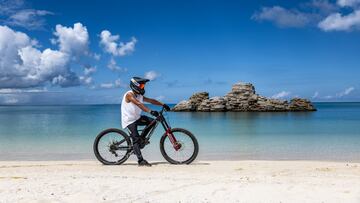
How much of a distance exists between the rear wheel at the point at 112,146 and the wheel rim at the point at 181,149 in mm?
1058

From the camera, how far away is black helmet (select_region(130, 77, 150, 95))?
9.80m

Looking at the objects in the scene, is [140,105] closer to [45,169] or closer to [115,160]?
[115,160]

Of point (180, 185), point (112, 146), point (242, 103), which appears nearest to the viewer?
point (180, 185)

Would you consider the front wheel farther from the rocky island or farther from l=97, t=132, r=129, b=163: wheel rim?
the rocky island

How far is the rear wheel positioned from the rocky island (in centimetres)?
7839

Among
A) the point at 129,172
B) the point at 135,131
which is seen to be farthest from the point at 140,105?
the point at 129,172

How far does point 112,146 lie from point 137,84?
178cm

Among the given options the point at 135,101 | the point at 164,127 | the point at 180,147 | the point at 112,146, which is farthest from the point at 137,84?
the point at 180,147

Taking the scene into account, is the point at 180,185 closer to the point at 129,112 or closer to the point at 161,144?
the point at 161,144

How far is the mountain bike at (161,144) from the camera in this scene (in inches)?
390

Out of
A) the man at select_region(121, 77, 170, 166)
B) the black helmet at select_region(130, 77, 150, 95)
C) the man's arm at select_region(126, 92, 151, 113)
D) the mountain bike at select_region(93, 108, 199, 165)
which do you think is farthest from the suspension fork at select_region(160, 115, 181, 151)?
the black helmet at select_region(130, 77, 150, 95)

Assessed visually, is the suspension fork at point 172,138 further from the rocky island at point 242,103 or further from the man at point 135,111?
the rocky island at point 242,103

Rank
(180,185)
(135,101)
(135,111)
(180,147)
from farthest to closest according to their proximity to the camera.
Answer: (180,147), (135,111), (135,101), (180,185)

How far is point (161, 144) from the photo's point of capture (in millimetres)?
10117
